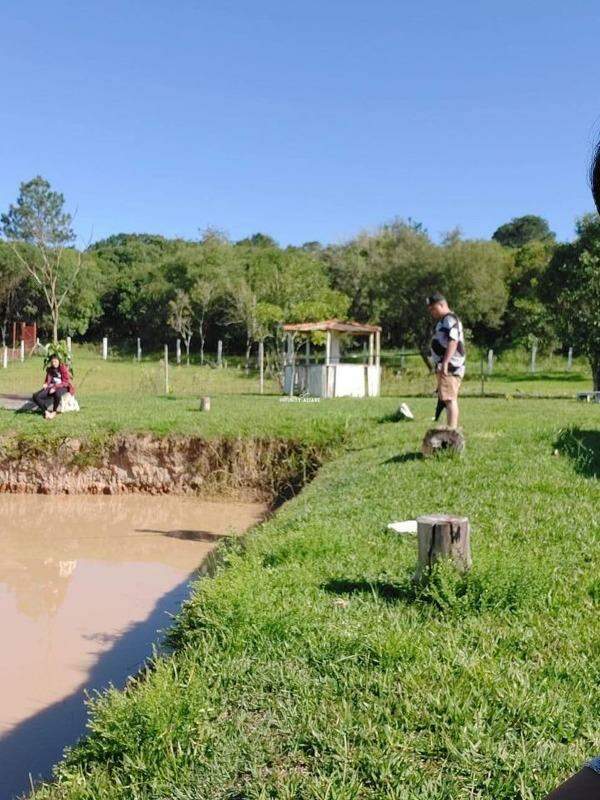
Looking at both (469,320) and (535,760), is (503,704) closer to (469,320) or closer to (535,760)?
(535,760)

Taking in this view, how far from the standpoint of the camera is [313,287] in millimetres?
35031

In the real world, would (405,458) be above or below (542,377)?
below

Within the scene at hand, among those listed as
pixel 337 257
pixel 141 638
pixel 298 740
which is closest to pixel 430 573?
pixel 298 740

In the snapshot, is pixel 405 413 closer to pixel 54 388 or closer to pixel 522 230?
pixel 54 388

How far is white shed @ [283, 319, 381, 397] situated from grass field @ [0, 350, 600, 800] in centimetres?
1437

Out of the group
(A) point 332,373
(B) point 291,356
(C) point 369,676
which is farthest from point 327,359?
(C) point 369,676

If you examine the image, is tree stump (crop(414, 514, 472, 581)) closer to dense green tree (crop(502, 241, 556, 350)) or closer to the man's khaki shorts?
the man's khaki shorts

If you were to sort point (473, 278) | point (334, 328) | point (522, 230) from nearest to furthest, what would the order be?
point (334, 328) → point (473, 278) → point (522, 230)

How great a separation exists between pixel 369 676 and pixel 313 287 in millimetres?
32623

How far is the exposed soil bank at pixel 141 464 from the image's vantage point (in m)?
11.2

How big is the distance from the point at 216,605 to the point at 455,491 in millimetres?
3119

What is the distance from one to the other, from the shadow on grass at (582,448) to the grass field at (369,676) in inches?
55.5

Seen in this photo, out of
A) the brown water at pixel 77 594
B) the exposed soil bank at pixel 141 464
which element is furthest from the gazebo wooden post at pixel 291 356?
the brown water at pixel 77 594

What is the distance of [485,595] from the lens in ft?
12.3
